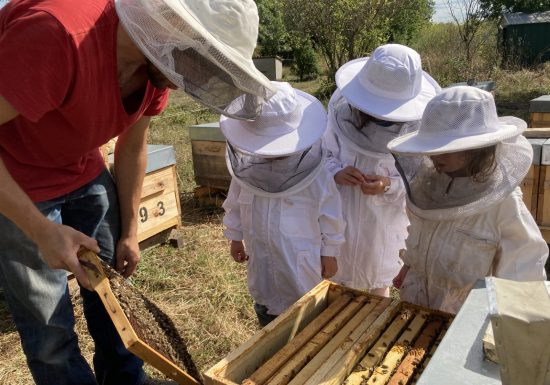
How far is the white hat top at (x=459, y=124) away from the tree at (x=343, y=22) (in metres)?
13.4

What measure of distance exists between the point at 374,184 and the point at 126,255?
1.15 metres

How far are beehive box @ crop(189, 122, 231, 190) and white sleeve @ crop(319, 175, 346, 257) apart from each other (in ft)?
9.61

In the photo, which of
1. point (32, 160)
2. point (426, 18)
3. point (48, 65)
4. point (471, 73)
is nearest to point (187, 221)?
point (32, 160)

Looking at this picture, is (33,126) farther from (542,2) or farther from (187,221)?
(542,2)

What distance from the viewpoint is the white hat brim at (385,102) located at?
2.06 metres

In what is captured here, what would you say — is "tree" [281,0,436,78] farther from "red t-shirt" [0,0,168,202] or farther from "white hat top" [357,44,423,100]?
"red t-shirt" [0,0,168,202]

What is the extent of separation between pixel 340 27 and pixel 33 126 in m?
13.9

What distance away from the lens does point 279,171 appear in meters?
2.09

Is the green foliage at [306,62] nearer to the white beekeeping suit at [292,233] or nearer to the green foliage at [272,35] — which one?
the green foliage at [272,35]

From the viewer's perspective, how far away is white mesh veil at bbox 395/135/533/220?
1579mm

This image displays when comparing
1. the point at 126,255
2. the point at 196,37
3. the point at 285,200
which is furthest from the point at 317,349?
the point at 126,255

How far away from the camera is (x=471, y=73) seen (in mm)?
13320

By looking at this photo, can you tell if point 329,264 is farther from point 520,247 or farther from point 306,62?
point 306,62

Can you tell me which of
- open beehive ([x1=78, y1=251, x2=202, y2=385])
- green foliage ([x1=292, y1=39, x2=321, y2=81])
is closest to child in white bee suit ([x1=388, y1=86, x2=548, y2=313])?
open beehive ([x1=78, y1=251, x2=202, y2=385])
